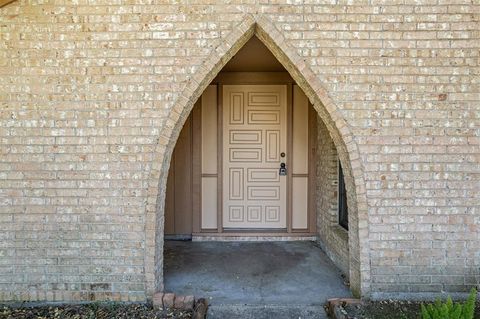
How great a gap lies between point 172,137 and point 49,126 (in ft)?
3.95

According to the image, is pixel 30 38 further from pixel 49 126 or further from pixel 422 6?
pixel 422 6

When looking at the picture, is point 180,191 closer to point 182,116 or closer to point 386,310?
point 182,116

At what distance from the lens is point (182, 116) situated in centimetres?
351

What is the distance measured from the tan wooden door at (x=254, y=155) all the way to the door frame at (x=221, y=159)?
7cm

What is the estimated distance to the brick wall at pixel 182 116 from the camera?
3436mm

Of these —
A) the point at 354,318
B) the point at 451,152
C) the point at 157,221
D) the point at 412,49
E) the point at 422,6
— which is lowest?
the point at 354,318

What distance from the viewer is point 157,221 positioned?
138 inches

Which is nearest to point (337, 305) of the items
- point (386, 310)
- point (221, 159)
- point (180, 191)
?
point (386, 310)

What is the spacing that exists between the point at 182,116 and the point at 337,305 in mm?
2344

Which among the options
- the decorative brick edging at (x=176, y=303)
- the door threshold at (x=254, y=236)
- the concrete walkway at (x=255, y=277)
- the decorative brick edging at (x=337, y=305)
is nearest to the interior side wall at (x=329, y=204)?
the concrete walkway at (x=255, y=277)

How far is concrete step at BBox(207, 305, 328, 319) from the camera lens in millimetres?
3334

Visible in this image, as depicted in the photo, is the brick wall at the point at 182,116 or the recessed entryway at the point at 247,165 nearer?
the brick wall at the point at 182,116

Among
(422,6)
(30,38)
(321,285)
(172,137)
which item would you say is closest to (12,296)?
(172,137)

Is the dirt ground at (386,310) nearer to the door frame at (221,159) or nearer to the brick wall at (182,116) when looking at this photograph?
the brick wall at (182,116)
